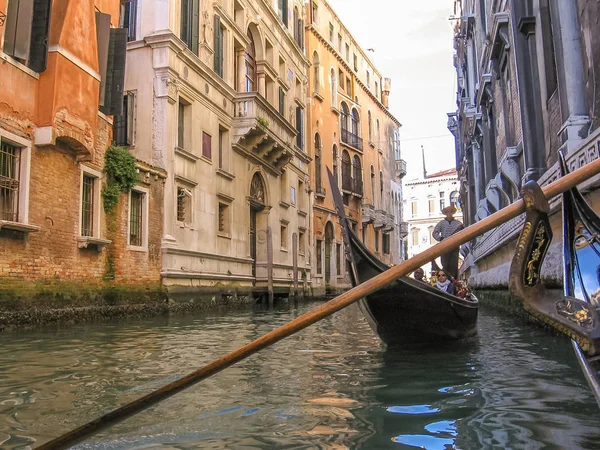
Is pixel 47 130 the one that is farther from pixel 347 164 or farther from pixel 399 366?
pixel 347 164

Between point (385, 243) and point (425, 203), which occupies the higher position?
point (425, 203)

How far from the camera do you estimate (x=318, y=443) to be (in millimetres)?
1803

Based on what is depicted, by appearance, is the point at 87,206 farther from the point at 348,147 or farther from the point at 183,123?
the point at 348,147

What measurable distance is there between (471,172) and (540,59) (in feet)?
33.0

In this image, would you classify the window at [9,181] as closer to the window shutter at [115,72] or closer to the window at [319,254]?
the window shutter at [115,72]

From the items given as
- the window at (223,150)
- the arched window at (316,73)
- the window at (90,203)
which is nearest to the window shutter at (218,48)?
Result: the window at (223,150)

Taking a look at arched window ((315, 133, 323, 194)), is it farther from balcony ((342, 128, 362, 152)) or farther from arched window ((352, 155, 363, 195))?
arched window ((352, 155, 363, 195))

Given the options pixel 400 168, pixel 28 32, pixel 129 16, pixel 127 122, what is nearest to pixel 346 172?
pixel 400 168

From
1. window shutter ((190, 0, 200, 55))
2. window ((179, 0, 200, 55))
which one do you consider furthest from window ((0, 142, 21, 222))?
window shutter ((190, 0, 200, 55))

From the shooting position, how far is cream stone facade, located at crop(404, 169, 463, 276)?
36.5 m

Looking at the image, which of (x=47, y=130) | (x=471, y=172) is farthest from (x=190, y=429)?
(x=471, y=172)

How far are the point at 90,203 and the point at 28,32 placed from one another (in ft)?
7.61

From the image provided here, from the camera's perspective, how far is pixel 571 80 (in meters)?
4.68

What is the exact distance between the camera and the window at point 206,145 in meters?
10.7
